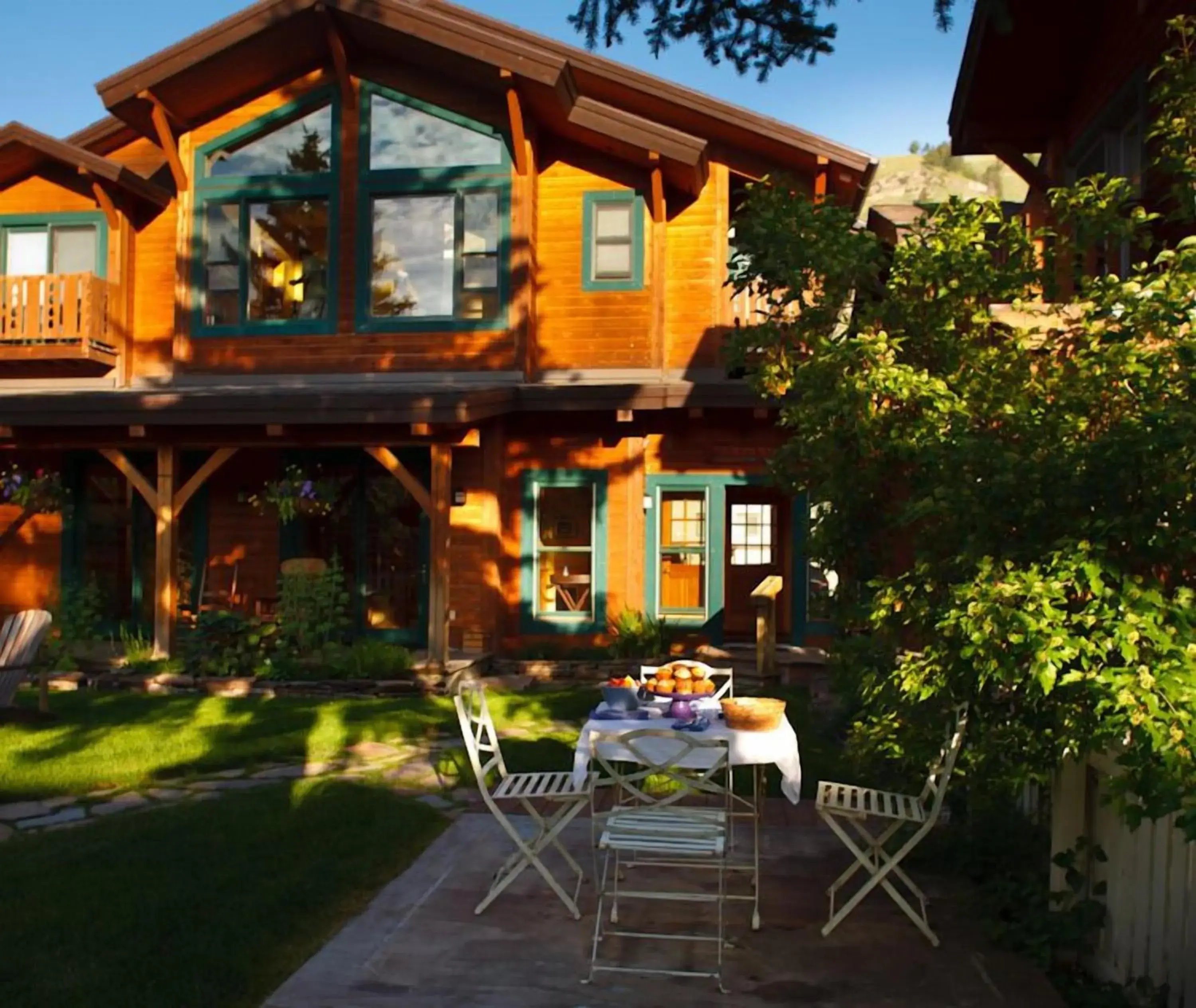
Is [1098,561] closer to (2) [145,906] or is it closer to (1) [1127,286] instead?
(1) [1127,286]

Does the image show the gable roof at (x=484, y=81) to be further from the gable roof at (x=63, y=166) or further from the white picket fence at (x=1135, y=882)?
the white picket fence at (x=1135, y=882)

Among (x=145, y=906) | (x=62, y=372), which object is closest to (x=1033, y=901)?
(x=145, y=906)

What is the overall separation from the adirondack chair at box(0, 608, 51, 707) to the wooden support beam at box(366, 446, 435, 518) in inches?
144

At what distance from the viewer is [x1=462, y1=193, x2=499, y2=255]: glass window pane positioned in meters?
13.7

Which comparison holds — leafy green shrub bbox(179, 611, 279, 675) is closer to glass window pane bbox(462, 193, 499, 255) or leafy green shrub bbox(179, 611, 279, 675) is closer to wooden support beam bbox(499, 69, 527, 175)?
glass window pane bbox(462, 193, 499, 255)

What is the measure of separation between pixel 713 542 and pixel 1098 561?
33.7 feet

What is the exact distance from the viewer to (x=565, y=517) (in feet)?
45.6

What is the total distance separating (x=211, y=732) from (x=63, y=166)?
29.8ft

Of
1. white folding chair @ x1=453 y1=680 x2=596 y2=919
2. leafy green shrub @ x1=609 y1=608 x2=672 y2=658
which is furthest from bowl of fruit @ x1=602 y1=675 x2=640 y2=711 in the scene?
leafy green shrub @ x1=609 y1=608 x2=672 y2=658

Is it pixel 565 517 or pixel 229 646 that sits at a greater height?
pixel 565 517

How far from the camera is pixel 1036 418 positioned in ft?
13.8

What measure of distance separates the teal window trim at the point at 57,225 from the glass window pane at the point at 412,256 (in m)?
3.56

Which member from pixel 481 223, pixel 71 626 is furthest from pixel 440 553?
pixel 481 223

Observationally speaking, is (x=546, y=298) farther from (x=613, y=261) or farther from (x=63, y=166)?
(x=63, y=166)
